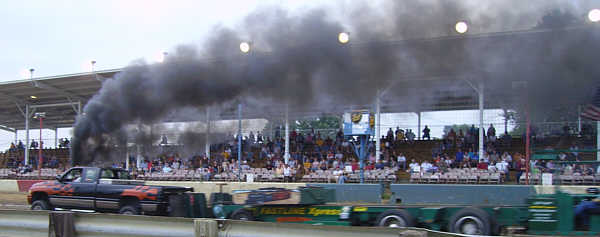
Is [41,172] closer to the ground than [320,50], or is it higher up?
closer to the ground

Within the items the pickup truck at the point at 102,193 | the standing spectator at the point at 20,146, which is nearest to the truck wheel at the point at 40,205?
the pickup truck at the point at 102,193

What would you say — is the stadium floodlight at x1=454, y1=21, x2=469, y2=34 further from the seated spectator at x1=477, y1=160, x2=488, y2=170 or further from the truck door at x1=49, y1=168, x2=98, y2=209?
the truck door at x1=49, y1=168, x2=98, y2=209

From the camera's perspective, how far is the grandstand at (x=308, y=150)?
19.2m

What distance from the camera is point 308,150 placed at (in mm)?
25547

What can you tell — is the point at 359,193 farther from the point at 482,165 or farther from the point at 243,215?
the point at 243,215

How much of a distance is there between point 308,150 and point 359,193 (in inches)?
344

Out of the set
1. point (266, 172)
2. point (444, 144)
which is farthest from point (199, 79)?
point (444, 144)

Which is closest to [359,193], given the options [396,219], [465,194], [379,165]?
[465,194]

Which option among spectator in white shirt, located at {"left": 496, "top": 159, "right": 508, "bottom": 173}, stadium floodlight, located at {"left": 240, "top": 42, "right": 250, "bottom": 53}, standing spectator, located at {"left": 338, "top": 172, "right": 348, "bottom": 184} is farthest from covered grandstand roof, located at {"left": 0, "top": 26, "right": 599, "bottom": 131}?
stadium floodlight, located at {"left": 240, "top": 42, "right": 250, "bottom": 53}

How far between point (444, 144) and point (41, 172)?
20.6 meters

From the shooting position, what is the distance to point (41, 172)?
27219 mm

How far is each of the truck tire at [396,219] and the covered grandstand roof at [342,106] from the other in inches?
216

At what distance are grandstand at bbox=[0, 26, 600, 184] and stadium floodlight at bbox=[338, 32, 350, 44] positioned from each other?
152 centimetres

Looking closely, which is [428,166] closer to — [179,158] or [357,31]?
[357,31]
